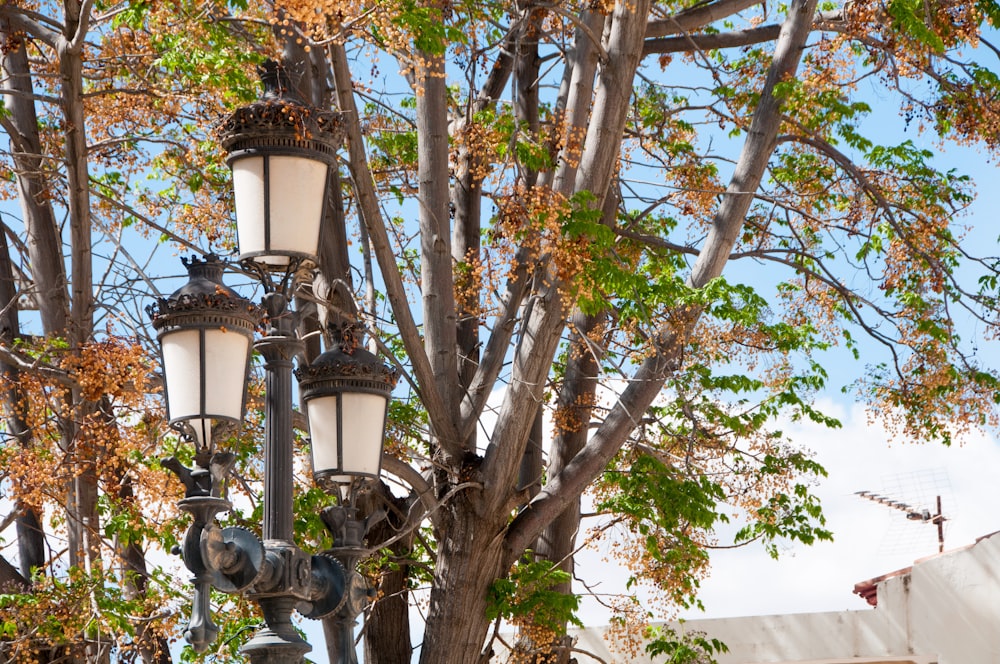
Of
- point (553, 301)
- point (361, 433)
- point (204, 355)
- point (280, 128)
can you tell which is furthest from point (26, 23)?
point (204, 355)

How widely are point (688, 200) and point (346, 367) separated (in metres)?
5.95

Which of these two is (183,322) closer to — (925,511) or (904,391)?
(904,391)

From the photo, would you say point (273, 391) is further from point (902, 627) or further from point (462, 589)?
point (902, 627)

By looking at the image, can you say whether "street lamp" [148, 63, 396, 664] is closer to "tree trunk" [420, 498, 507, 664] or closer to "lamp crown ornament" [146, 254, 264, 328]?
"lamp crown ornament" [146, 254, 264, 328]

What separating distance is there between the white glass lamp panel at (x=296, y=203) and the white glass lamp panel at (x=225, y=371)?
0.49 m

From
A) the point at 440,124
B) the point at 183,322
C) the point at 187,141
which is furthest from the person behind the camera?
the point at 187,141

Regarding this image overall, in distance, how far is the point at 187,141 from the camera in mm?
10656

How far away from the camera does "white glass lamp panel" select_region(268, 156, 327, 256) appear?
5.16 metres

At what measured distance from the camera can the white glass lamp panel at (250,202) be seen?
516 cm

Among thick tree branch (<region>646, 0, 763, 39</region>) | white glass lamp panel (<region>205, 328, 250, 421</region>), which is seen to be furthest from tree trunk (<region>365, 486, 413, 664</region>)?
white glass lamp panel (<region>205, 328, 250, 421</region>)

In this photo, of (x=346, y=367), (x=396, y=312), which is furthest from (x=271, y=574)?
(x=396, y=312)

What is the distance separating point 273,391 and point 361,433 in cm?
53

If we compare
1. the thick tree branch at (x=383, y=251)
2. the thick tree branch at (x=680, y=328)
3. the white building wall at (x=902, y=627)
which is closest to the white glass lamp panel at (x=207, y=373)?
the thick tree branch at (x=383, y=251)

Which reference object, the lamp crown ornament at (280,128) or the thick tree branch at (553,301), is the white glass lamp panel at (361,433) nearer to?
the lamp crown ornament at (280,128)
